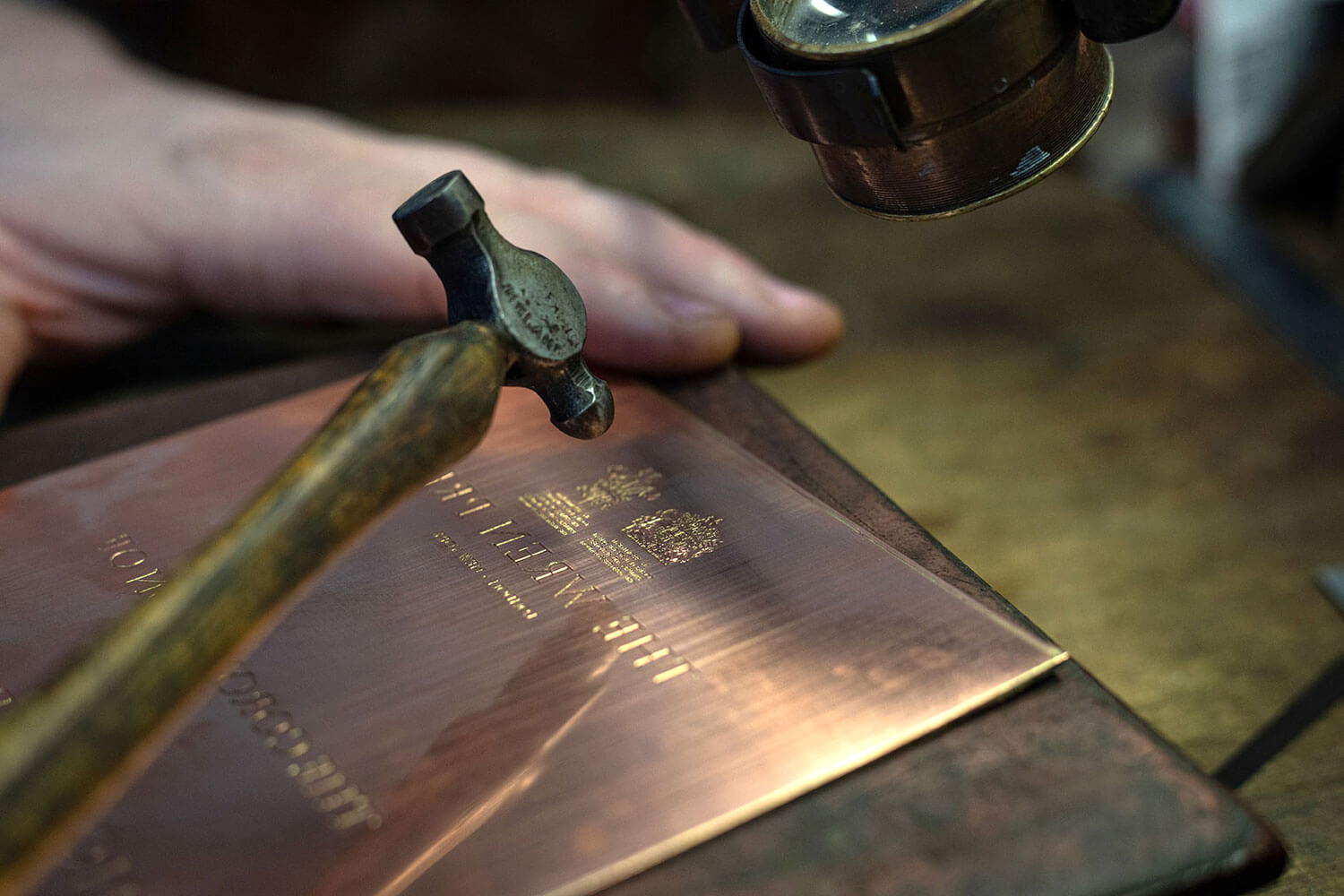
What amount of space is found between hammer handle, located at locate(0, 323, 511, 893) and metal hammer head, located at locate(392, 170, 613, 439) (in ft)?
0.05

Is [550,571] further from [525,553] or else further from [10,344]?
[10,344]

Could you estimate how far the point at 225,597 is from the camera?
414 millimetres

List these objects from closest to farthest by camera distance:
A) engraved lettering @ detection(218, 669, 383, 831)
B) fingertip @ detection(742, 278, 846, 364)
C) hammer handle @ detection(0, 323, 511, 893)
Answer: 1. hammer handle @ detection(0, 323, 511, 893)
2. engraved lettering @ detection(218, 669, 383, 831)
3. fingertip @ detection(742, 278, 846, 364)

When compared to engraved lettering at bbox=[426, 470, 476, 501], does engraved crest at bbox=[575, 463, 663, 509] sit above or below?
below

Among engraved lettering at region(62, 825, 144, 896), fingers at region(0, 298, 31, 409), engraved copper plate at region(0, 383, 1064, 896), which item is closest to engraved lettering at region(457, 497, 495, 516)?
engraved copper plate at region(0, 383, 1064, 896)

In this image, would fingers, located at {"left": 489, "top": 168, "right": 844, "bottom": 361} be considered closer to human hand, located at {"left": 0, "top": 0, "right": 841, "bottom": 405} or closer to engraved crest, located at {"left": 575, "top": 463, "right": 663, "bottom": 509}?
human hand, located at {"left": 0, "top": 0, "right": 841, "bottom": 405}

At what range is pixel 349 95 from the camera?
186 centimetres

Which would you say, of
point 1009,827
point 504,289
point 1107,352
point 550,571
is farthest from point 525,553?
point 1107,352

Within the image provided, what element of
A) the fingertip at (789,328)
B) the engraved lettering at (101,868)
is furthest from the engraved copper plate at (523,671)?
the fingertip at (789,328)

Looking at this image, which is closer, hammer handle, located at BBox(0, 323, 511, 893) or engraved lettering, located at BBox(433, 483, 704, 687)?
hammer handle, located at BBox(0, 323, 511, 893)

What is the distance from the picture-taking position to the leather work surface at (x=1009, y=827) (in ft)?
1.43

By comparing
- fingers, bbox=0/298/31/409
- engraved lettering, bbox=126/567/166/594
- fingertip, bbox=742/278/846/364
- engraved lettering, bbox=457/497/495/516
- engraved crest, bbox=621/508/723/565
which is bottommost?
fingertip, bbox=742/278/846/364

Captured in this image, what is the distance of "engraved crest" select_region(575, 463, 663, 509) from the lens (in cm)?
63

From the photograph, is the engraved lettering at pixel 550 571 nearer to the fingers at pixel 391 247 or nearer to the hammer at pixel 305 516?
the hammer at pixel 305 516
